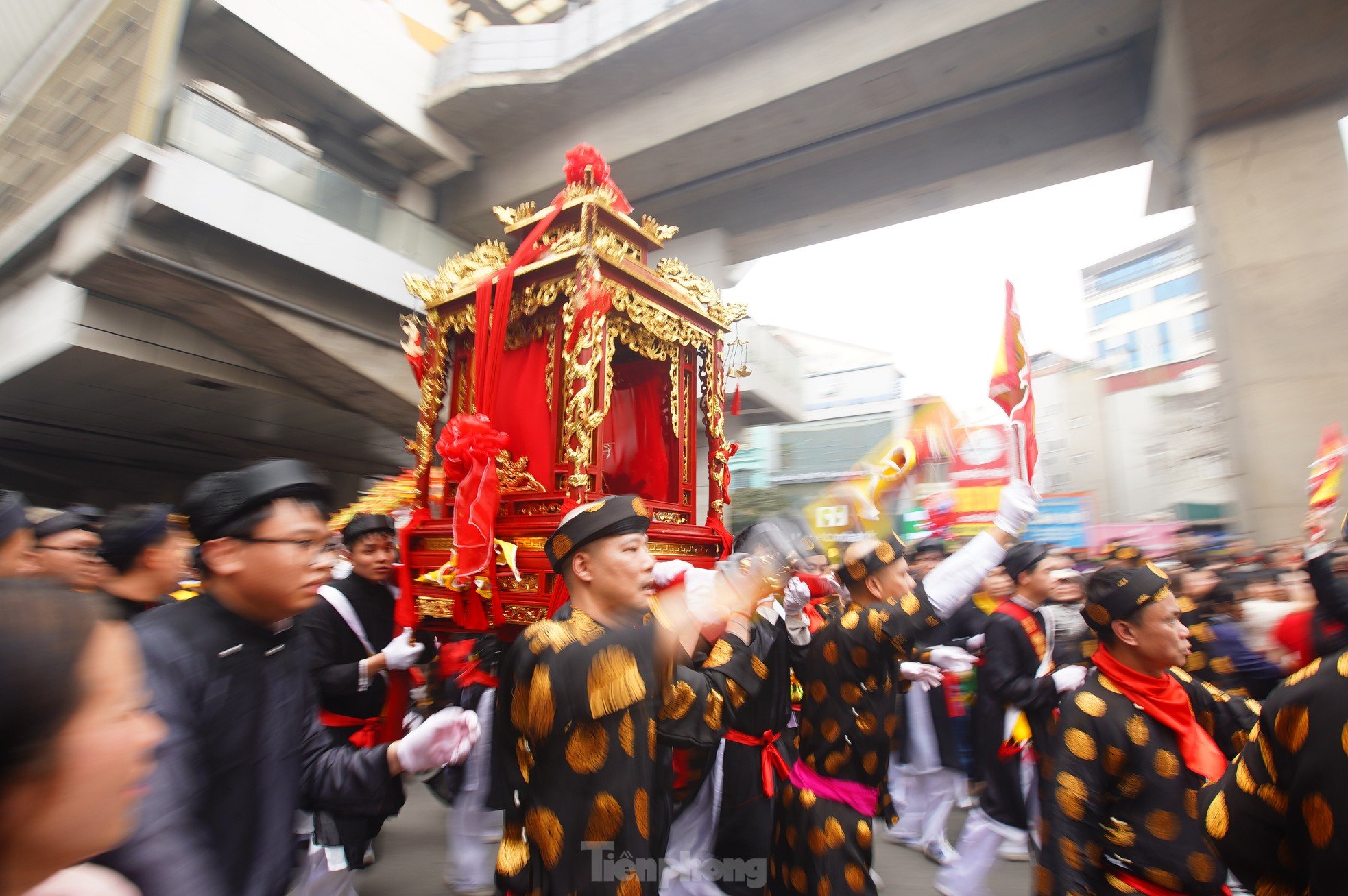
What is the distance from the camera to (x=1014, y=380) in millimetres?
2324

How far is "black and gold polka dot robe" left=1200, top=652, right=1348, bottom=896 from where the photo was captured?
108cm

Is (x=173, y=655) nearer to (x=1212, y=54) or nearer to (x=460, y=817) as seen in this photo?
(x=460, y=817)

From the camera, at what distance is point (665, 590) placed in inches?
92.6

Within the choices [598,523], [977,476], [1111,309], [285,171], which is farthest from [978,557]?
[1111,309]

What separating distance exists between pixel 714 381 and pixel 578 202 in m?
1.23

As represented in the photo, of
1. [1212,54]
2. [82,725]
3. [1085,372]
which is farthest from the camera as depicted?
[1085,372]

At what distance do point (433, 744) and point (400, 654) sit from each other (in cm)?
138

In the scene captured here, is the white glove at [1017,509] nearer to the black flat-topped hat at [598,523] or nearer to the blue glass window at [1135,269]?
the black flat-topped hat at [598,523]

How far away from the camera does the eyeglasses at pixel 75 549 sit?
245cm

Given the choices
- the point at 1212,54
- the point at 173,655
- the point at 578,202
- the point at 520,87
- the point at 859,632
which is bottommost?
the point at 859,632

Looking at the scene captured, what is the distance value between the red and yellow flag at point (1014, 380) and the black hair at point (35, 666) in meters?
2.38

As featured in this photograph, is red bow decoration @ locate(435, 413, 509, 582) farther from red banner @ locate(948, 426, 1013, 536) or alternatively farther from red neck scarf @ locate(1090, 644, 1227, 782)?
red neck scarf @ locate(1090, 644, 1227, 782)

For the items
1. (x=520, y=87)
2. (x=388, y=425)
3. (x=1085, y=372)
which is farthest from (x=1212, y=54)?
(x=1085, y=372)

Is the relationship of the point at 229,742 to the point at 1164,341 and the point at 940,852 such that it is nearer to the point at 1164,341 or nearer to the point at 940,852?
the point at 940,852
